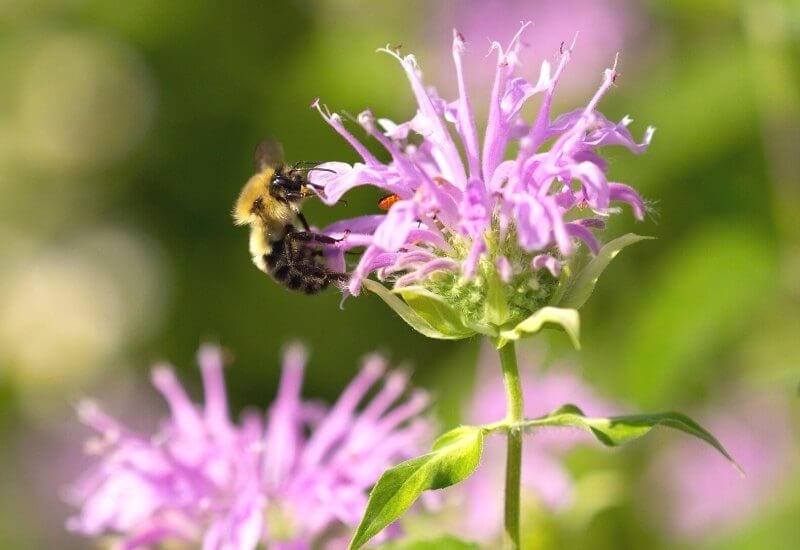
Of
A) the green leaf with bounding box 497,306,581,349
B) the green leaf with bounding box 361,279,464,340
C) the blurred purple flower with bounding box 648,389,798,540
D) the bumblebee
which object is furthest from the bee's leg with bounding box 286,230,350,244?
the blurred purple flower with bounding box 648,389,798,540

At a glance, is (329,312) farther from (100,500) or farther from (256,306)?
(100,500)

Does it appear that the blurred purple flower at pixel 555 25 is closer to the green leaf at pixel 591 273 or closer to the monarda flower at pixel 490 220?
the monarda flower at pixel 490 220

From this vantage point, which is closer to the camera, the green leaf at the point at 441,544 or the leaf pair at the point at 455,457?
the leaf pair at the point at 455,457

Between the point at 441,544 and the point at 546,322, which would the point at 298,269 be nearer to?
the point at 441,544

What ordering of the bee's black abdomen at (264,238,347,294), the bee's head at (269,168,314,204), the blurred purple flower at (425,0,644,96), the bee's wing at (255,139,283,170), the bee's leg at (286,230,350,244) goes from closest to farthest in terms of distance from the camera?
the bee's leg at (286,230,350,244)
the bee's black abdomen at (264,238,347,294)
the bee's head at (269,168,314,204)
the bee's wing at (255,139,283,170)
the blurred purple flower at (425,0,644,96)

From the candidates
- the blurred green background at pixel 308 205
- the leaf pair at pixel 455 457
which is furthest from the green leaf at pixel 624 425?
the blurred green background at pixel 308 205

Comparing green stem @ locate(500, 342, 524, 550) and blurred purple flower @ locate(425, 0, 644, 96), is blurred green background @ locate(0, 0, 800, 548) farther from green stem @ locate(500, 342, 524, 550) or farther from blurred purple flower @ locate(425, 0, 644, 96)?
green stem @ locate(500, 342, 524, 550)
